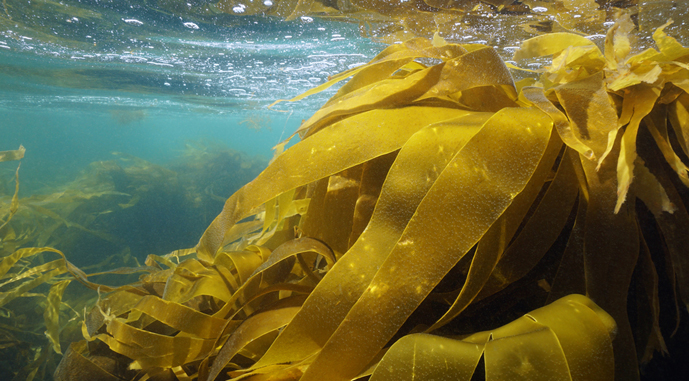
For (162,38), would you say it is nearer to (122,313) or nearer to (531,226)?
(122,313)

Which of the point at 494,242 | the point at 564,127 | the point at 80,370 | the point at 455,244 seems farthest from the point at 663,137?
the point at 80,370

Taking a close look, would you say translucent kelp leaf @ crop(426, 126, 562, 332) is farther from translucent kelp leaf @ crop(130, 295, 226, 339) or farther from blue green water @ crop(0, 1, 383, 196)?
blue green water @ crop(0, 1, 383, 196)

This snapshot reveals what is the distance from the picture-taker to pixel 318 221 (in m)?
0.93

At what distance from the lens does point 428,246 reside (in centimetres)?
60

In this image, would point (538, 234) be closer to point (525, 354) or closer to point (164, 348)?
point (525, 354)

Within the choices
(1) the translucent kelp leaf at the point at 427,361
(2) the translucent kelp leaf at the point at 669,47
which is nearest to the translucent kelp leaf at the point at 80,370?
(1) the translucent kelp leaf at the point at 427,361

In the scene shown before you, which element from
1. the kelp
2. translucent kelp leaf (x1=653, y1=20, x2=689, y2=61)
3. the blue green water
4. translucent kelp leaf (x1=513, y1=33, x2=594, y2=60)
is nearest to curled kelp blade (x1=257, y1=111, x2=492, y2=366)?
the kelp

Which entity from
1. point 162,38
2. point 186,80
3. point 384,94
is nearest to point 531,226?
point 384,94

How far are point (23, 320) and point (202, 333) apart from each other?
109 inches

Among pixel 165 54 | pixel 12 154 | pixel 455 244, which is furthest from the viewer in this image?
pixel 165 54

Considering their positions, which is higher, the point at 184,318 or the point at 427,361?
the point at 427,361

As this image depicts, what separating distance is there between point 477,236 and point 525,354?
0.19 meters

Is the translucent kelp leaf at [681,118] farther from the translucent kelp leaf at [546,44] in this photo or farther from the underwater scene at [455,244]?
the translucent kelp leaf at [546,44]

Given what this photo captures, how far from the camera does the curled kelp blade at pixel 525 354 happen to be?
482mm
